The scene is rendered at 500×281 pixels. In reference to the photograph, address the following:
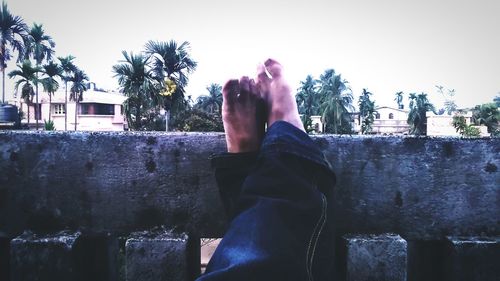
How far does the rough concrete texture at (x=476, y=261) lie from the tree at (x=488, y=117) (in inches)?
2259

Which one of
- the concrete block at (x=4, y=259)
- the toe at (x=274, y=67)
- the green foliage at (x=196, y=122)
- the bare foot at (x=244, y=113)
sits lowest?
the concrete block at (x=4, y=259)

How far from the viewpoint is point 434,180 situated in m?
1.30

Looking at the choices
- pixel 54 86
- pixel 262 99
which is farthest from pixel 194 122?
pixel 262 99

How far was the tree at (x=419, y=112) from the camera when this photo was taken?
57812 millimetres

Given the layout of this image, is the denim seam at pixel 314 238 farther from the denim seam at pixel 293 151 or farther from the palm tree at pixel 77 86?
the palm tree at pixel 77 86

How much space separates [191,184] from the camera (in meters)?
1.30

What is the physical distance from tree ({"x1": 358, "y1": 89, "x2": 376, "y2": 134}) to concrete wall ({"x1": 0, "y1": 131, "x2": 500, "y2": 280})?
59.1 metres

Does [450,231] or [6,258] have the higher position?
[450,231]


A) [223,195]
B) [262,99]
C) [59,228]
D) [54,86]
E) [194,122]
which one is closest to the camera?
[223,195]

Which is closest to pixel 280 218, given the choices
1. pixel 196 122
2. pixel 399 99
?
pixel 196 122

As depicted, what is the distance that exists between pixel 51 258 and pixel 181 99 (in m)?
29.4

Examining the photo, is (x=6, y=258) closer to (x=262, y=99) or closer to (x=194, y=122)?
(x=262, y=99)

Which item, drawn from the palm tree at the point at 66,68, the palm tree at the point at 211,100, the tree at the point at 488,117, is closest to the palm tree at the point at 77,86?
the palm tree at the point at 66,68

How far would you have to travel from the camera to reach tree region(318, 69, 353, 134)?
169 feet
